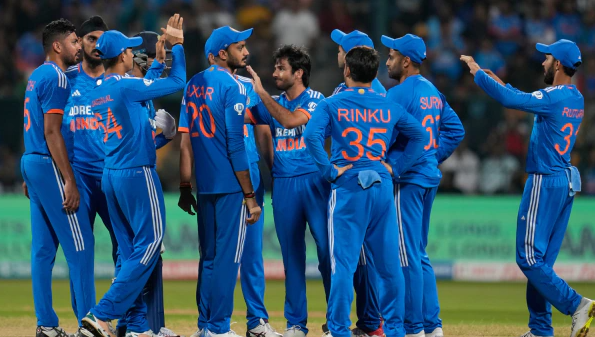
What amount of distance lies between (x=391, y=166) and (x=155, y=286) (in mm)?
2342

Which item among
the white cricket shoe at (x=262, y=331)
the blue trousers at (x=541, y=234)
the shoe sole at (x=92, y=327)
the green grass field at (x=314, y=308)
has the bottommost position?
the green grass field at (x=314, y=308)

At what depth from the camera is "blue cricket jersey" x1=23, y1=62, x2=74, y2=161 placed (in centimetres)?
742

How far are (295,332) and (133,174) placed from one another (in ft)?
6.69

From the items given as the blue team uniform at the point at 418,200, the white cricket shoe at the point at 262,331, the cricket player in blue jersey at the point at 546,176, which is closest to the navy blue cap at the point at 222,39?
the blue team uniform at the point at 418,200

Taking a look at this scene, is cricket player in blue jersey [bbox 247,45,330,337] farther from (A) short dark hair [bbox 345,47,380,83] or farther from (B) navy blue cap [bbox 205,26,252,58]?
(A) short dark hair [bbox 345,47,380,83]

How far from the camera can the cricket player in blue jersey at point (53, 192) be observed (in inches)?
292

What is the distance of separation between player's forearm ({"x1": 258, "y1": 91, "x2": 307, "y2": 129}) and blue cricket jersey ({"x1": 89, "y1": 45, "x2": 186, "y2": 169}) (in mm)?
736

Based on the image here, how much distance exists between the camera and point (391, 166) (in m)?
7.24

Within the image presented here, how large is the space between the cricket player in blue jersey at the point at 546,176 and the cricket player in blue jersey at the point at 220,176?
2392 millimetres

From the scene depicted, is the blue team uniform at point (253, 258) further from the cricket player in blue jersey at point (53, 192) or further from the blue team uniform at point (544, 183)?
the blue team uniform at point (544, 183)

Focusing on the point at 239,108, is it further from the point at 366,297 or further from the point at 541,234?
the point at 541,234

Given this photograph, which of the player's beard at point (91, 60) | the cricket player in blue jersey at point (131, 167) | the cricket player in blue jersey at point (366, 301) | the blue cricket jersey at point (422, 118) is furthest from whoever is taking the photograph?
the player's beard at point (91, 60)

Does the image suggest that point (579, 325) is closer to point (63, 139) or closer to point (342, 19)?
point (63, 139)

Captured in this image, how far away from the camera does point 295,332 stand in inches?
304
